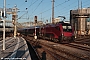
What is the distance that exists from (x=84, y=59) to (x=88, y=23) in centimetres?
6667

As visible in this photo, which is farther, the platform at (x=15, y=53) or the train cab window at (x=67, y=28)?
the train cab window at (x=67, y=28)

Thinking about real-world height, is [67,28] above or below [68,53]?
above

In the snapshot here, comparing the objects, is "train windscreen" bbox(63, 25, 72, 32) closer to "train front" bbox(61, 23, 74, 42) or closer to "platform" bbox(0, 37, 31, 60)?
"train front" bbox(61, 23, 74, 42)

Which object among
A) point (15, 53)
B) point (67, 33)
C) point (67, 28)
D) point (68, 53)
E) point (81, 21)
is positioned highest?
point (81, 21)

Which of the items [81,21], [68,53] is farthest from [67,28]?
[81,21]

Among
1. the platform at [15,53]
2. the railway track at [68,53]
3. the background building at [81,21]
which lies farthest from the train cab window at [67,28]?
the background building at [81,21]

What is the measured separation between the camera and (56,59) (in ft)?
51.8

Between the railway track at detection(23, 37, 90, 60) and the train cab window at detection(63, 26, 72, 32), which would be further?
the train cab window at detection(63, 26, 72, 32)

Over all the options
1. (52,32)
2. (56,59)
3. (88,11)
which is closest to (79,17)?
(88,11)

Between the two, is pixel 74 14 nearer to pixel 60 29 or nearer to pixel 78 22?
pixel 78 22

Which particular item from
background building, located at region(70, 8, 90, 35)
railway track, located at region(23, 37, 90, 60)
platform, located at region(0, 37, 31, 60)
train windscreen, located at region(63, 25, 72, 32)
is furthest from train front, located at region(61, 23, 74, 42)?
background building, located at region(70, 8, 90, 35)

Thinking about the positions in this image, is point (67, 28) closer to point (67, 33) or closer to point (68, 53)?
point (67, 33)

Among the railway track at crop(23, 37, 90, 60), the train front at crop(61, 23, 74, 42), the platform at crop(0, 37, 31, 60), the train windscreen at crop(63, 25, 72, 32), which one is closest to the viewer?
the platform at crop(0, 37, 31, 60)

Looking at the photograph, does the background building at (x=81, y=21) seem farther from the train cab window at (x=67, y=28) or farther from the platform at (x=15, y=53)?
the platform at (x=15, y=53)
